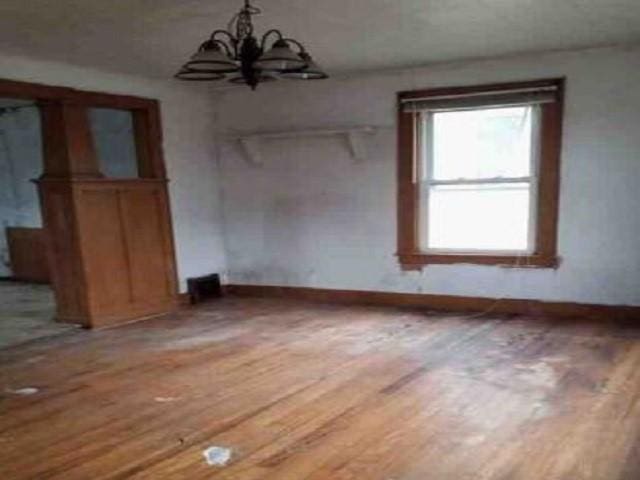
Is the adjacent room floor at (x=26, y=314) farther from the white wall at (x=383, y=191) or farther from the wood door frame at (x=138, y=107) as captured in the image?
the white wall at (x=383, y=191)

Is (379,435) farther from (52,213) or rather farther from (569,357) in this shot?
(52,213)

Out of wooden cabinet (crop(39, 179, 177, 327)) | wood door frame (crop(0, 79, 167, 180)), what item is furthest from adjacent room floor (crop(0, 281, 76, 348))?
wood door frame (crop(0, 79, 167, 180))

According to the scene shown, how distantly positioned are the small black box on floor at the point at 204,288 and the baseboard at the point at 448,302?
0.55 ft

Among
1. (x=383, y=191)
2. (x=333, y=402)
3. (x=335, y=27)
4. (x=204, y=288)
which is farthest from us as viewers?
(x=204, y=288)

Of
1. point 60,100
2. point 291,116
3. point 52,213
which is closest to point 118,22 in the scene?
point 60,100

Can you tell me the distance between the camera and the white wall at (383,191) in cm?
461

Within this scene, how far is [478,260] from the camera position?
517cm

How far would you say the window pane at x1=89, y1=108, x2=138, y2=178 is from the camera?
6.60m

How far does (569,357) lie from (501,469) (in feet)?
5.45

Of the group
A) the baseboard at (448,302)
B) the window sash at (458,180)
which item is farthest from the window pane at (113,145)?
the window sash at (458,180)

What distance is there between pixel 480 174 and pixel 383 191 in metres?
0.90

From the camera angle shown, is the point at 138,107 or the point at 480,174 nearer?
the point at 480,174

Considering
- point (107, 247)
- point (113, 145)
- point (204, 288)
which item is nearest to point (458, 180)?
point (204, 288)

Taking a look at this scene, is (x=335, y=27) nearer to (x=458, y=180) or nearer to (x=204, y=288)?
(x=458, y=180)
